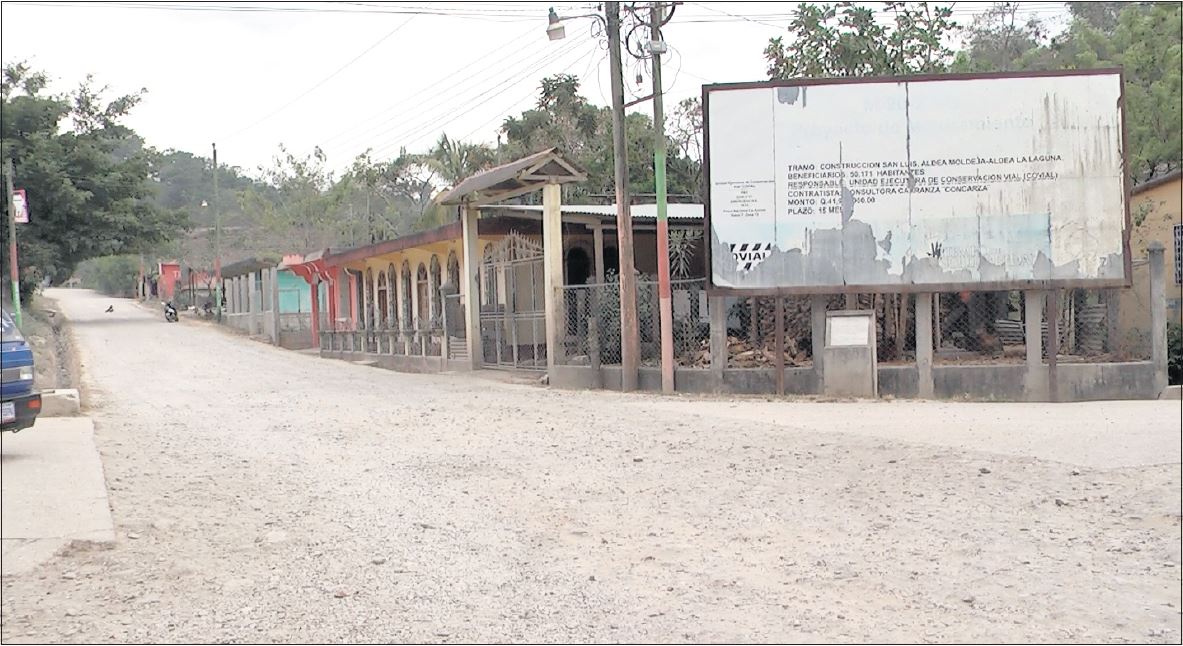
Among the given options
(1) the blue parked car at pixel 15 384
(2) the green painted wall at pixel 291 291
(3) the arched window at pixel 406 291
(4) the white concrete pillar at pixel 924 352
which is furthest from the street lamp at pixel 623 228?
(2) the green painted wall at pixel 291 291

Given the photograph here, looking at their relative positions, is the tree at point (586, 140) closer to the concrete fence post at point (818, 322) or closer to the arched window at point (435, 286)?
the arched window at point (435, 286)

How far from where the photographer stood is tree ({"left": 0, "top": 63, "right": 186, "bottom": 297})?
1496 inches

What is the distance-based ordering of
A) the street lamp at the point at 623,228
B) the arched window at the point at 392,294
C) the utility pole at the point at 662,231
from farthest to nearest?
the arched window at the point at 392,294 < the street lamp at the point at 623,228 < the utility pole at the point at 662,231

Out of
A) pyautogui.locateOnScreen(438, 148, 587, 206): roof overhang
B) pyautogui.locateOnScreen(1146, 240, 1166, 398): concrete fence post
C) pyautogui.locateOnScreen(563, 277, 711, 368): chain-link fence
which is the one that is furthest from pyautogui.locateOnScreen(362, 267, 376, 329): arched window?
pyautogui.locateOnScreen(1146, 240, 1166, 398): concrete fence post

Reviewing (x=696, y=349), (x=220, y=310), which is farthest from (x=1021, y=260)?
(x=220, y=310)

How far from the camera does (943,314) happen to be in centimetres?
1716

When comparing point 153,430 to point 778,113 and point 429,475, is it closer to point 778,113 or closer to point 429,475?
point 429,475

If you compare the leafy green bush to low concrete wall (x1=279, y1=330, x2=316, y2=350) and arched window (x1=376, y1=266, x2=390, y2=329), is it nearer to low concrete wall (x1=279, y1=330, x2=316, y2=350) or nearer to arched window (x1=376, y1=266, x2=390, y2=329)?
low concrete wall (x1=279, y1=330, x2=316, y2=350)

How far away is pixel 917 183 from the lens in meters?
15.0

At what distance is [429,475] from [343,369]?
14646 mm

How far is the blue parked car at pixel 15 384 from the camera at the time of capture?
895cm

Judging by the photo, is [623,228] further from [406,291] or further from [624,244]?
[406,291]

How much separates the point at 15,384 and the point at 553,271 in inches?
399

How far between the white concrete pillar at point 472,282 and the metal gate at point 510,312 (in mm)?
167
